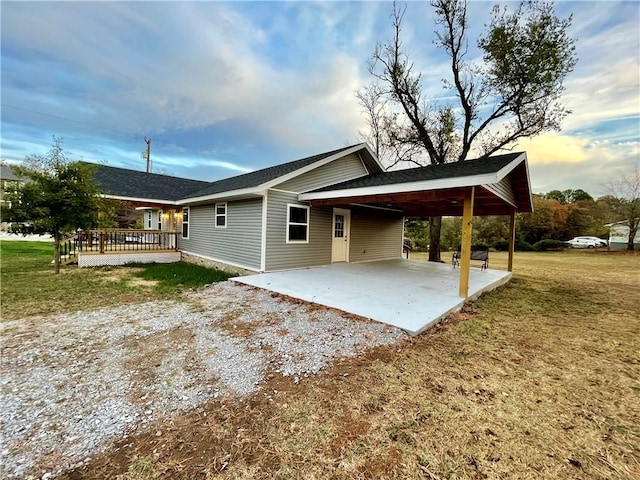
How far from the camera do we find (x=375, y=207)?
35.1ft

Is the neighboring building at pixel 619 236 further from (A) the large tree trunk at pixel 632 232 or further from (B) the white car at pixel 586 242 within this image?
(B) the white car at pixel 586 242

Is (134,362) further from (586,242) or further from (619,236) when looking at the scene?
(586,242)

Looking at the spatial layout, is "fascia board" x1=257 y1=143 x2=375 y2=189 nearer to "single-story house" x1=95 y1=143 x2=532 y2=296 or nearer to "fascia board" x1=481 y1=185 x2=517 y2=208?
"single-story house" x1=95 y1=143 x2=532 y2=296

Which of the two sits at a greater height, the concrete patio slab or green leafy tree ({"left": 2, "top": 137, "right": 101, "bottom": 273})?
green leafy tree ({"left": 2, "top": 137, "right": 101, "bottom": 273})

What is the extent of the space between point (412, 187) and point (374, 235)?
222 inches

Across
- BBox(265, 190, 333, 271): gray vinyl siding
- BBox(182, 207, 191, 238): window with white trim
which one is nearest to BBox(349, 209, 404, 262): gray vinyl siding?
BBox(265, 190, 333, 271): gray vinyl siding

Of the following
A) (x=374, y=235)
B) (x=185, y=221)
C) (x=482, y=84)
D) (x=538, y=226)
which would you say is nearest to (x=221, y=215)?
(x=185, y=221)

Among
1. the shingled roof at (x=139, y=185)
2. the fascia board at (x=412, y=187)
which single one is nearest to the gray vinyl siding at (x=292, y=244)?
the fascia board at (x=412, y=187)

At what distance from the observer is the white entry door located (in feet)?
33.1

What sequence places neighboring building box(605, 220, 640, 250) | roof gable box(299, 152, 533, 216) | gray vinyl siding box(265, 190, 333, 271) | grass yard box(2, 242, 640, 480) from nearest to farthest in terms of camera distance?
1. grass yard box(2, 242, 640, 480)
2. roof gable box(299, 152, 533, 216)
3. gray vinyl siding box(265, 190, 333, 271)
4. neighboring building box(605, 220, 640, 250)

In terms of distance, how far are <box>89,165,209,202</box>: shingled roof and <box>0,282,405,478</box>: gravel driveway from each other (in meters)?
8.55

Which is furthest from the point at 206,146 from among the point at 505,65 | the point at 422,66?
the point at 505,65

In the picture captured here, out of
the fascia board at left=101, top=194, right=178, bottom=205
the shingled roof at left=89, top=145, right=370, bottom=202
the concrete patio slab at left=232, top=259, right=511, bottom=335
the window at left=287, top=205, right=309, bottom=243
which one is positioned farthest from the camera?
the shingled roof at left=89, top=145, right=370, bottom=202

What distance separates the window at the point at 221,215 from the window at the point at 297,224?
2.59m
